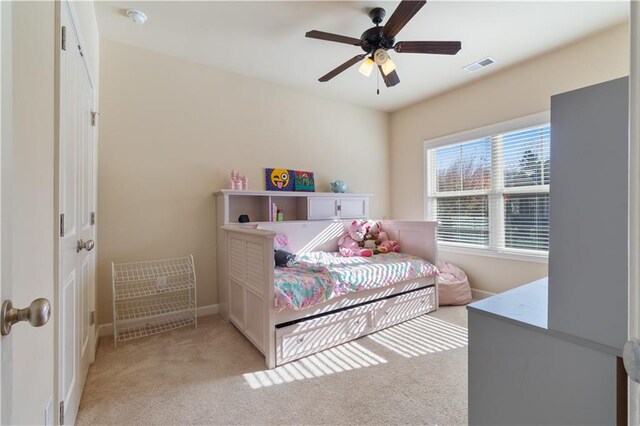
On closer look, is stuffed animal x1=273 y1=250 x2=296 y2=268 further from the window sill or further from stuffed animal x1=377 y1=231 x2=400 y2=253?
the window sill

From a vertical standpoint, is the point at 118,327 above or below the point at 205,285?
below

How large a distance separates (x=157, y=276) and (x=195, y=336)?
71 cm

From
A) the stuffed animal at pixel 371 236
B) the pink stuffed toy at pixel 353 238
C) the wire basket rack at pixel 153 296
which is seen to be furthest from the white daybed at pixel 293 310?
the pink stuffed toy at pixel 353 238

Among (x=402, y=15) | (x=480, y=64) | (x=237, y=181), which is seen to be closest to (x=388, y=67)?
(x=402, y=15)

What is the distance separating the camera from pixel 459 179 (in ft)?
12.2

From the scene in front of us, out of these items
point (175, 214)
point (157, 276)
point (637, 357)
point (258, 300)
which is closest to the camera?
point (637, 357)

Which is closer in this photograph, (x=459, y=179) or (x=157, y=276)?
(x=157, y=276)

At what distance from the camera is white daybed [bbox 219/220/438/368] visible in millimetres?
1977

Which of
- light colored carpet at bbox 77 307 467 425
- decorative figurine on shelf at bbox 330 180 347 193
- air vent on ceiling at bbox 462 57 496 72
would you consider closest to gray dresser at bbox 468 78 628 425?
light colored carpet at bbox 77 307 467 425

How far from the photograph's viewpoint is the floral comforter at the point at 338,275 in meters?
2.03

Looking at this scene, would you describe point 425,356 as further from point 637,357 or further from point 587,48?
point 587,48

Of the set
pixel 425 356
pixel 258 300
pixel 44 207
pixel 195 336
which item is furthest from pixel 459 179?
pixel 44 207

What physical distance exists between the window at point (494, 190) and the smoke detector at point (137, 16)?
3526mm

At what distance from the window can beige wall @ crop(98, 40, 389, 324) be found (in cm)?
181
